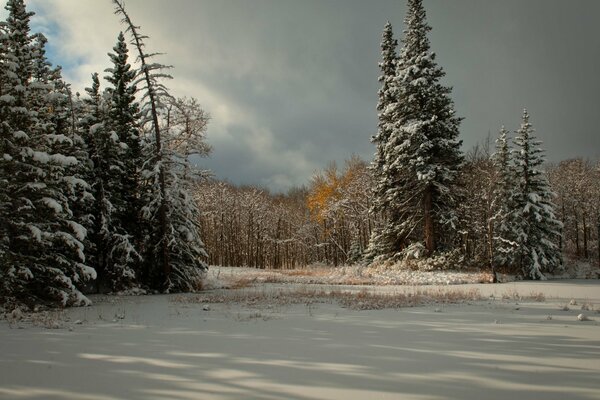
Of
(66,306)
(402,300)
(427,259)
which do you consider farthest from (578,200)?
(66,306)

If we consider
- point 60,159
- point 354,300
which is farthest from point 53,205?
point 354,300

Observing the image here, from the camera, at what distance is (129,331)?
8852 mm

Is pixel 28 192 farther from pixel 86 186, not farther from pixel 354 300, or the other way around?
pixel 354 300

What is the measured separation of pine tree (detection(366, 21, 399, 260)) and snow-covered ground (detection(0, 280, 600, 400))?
864 inches

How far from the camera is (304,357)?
6371 mm

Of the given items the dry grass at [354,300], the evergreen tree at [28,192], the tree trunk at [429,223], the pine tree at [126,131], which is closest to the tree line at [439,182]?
the tree trunk at [429,223]

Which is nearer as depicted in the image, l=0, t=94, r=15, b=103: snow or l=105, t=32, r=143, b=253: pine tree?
l=0, t=94, r=15, b=103: snow

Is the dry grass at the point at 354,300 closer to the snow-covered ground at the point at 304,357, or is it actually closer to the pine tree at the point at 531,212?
Answer: the snow-covered ground at the point at 304,357

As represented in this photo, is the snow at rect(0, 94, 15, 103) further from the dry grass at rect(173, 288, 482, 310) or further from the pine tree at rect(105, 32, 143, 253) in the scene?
the dry grass at rect(173, 288, 482, 310)

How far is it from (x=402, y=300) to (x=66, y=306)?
1278 cm

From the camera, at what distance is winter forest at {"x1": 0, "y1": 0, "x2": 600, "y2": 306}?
47.3 ft

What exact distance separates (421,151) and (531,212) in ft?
38.8

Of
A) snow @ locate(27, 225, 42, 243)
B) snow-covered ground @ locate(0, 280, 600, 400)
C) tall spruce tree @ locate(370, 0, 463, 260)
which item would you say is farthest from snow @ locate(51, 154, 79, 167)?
tall spruce tree @ locate(370, 0, 463, 260)

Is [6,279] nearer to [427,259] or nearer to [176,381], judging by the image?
[176,381]
